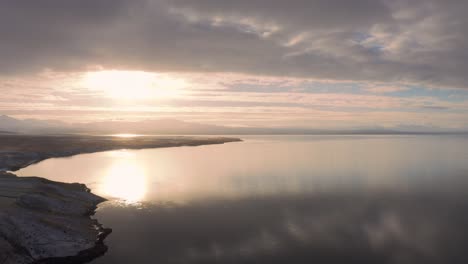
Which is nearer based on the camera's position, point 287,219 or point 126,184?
point 287,219

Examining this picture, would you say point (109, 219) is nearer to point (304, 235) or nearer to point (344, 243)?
point (304, 235)

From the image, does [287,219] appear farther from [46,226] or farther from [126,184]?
[126,184]

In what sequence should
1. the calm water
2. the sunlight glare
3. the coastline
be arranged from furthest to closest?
the sunlight glare
the calm water
the coastline

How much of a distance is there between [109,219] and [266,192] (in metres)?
28.0

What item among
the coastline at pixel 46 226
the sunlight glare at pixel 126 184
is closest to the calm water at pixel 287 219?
the sunlight glare at pixel 126 184

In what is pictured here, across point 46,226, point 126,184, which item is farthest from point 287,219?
point 126,184

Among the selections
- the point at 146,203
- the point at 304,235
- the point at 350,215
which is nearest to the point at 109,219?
the point at 146,203

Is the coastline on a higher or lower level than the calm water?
higher

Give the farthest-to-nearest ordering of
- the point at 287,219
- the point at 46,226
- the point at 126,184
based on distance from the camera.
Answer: the point at 126,184, the point at 287,219, the point at 46,226

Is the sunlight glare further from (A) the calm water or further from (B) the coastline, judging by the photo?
(B) the coastline

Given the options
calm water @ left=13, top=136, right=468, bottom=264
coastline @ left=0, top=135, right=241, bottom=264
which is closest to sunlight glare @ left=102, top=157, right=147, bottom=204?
calm water @ left=13, top=136, right=468, bottom=264

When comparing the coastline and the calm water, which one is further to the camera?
the calm water

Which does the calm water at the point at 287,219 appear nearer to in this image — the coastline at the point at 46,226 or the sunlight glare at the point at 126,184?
the sunlight glare at the point at 126,184

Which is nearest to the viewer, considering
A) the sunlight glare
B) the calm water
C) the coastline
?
the coastline
